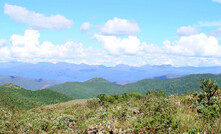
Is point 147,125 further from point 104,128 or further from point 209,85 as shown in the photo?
point 209,85

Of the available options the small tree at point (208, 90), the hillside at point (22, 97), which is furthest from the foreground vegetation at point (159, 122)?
the hillside at point (22, 97)

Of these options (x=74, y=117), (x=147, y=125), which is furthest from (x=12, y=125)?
(x=147, y=125)

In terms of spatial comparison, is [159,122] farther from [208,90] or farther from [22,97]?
[22,97]

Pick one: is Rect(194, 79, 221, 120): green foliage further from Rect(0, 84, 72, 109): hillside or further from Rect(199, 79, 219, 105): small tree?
Rect(0, 84, 72, 109): hillside

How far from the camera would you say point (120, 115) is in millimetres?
11000

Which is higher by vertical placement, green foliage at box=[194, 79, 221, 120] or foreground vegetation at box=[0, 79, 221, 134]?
green foliage at box=[194, 79, 221, 120]

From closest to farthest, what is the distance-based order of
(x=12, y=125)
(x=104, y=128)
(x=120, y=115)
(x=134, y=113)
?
(x=104, y=128) < (x=12, y=125) < (x=120, y=115) < (x=134, y=113)

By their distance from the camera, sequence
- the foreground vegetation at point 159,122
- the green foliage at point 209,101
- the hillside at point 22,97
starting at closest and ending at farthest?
the foreground vegetation at point 159,122 < the green foliage at point 209,101 < the hillside at point 22,97

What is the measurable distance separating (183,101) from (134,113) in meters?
3.26

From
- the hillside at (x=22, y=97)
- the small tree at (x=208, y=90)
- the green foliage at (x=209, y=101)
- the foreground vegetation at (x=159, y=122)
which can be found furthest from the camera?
the hillside at (x=22, y=97)

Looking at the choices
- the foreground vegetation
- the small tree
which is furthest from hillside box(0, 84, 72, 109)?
the small tree

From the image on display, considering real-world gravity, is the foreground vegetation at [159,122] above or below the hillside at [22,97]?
above

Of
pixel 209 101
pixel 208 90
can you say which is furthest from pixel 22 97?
pixel 209 101

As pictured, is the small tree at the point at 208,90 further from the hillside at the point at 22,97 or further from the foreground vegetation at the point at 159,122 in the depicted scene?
the hillside at the point at 22,97
